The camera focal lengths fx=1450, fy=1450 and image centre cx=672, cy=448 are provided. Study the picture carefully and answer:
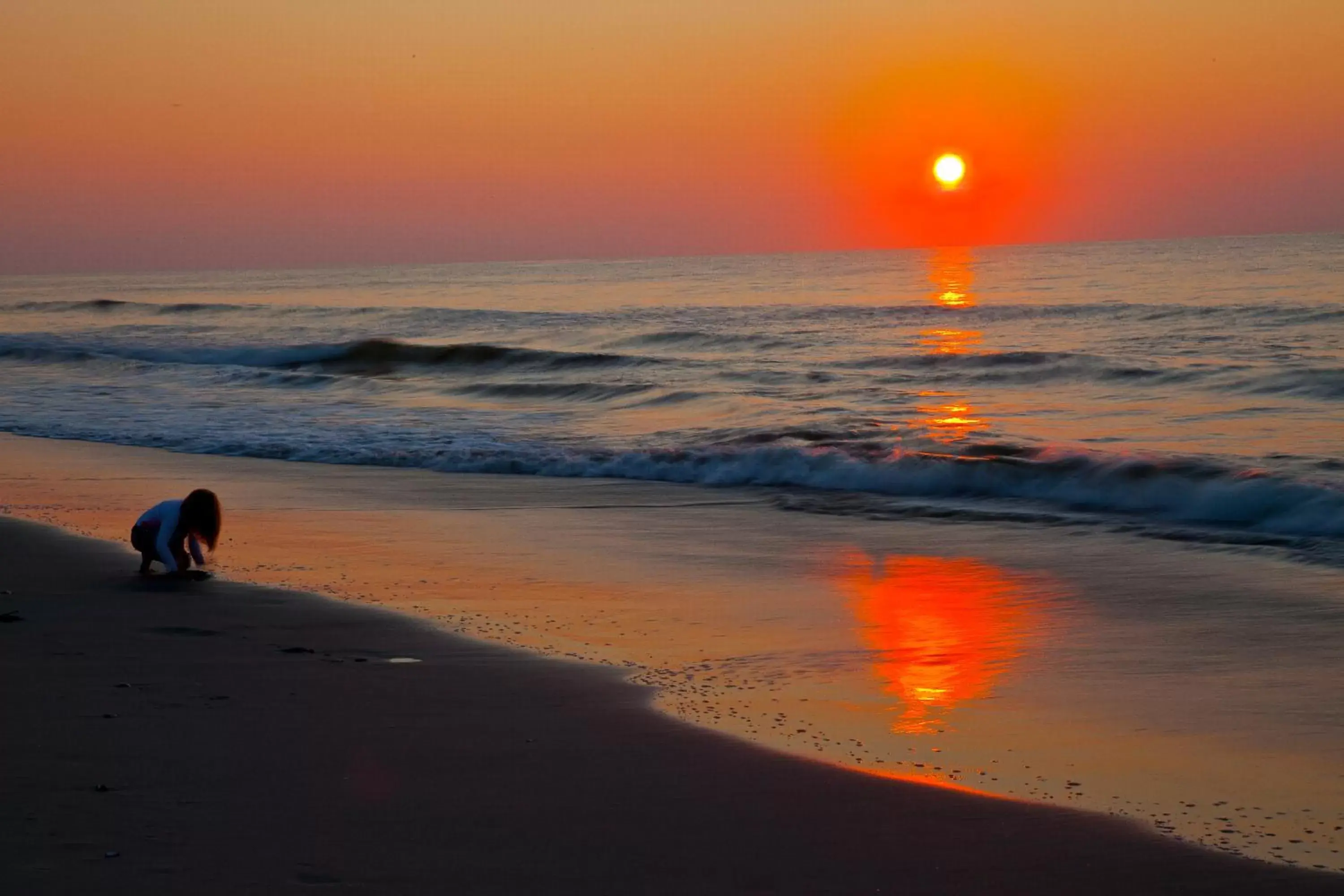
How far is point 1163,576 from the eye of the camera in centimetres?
893

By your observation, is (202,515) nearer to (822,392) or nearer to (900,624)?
(900,624)

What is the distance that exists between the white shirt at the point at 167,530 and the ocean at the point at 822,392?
5.41 metres

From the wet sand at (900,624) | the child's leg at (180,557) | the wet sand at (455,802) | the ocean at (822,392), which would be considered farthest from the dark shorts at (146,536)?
the ocean at (822,392)

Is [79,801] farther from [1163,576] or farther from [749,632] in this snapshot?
[1163,576]

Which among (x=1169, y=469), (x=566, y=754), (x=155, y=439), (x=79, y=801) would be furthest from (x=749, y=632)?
(x=155, y=439)

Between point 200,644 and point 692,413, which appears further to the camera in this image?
point 692,413

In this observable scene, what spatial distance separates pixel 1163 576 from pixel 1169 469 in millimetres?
3834

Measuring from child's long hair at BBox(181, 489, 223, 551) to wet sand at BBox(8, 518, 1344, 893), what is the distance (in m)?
2.08

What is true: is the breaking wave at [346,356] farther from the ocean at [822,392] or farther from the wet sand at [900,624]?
the wet sand at [900,624]

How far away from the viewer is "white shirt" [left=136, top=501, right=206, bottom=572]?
8750 mm

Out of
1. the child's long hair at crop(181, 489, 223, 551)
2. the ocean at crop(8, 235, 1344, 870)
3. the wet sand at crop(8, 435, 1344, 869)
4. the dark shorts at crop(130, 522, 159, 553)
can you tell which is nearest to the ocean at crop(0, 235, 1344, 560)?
the ocean at crop(8, 235, 1344, 870)

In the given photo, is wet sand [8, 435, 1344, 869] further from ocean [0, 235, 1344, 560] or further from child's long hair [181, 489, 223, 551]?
ocean [0, 235, 1344, 560]

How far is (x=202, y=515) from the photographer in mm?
8750

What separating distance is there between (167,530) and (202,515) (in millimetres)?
264
